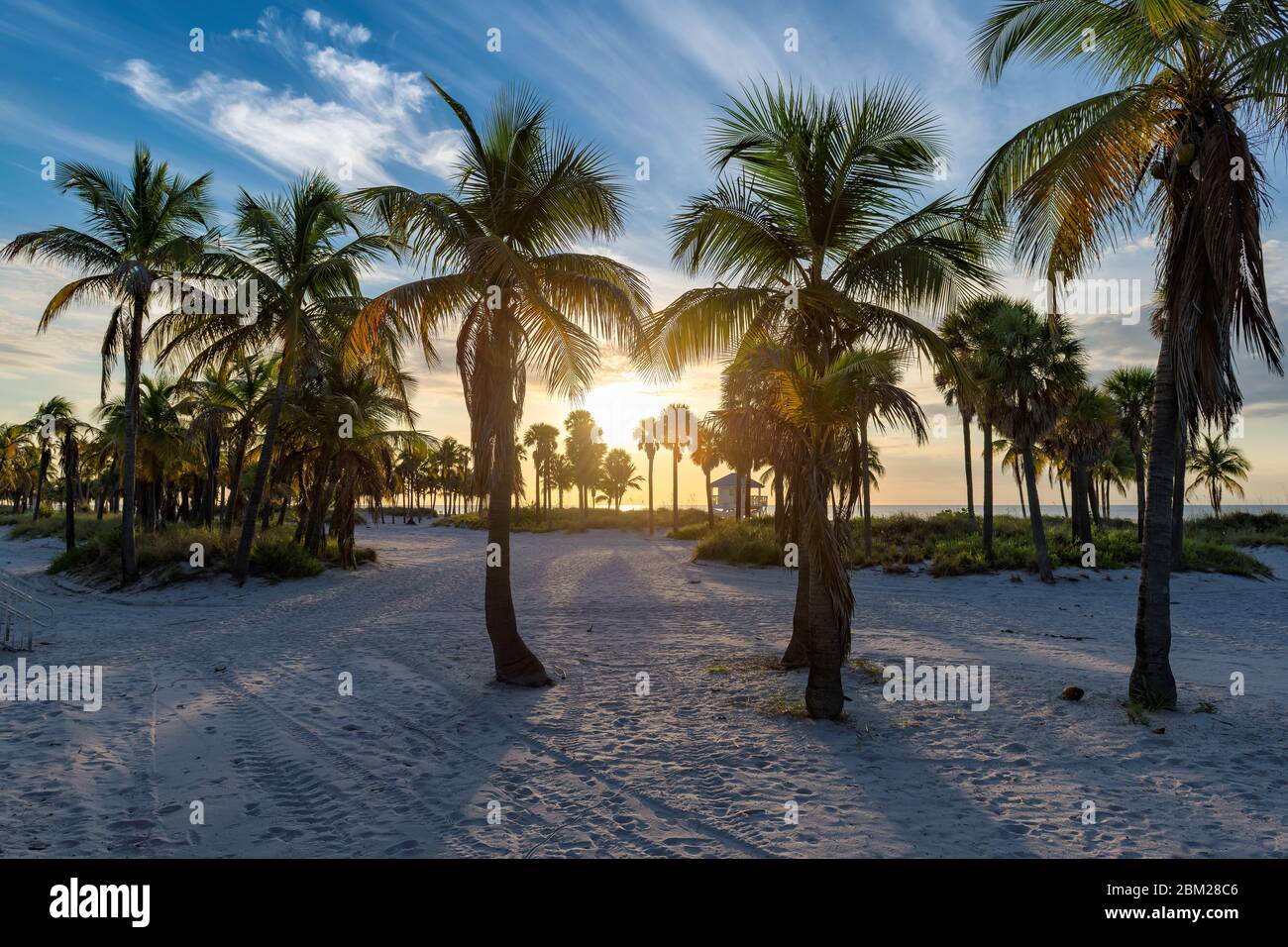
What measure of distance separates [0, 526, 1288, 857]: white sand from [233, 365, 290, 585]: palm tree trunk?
5.53 metres

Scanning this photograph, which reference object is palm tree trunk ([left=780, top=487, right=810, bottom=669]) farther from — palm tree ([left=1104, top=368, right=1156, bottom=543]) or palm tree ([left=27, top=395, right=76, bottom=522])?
palm tree ([left=27, top=395, right=76, bottom=522])

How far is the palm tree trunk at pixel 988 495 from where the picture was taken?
25.5 m

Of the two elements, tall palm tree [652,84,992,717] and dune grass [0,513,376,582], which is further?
dune grass [0,513,376,582]

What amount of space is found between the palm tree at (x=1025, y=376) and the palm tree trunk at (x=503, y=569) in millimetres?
19067

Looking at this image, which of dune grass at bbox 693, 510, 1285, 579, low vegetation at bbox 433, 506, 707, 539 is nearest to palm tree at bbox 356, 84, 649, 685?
dune grass at bbox 693, 510, 1285, 579

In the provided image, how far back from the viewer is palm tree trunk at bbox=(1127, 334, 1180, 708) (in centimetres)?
848

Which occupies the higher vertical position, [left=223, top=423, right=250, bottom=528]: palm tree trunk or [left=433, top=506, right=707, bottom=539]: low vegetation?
[left=223, top=423, right=250, bottom=528]: palm tree trunk

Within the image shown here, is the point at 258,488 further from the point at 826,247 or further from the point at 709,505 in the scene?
the point at 709,505

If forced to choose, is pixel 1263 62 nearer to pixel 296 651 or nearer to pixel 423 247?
pixel 423 247

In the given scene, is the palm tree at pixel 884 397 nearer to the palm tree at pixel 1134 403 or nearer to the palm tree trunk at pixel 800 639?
the palm tree trunk at pixel 800 639

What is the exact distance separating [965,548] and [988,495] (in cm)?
239

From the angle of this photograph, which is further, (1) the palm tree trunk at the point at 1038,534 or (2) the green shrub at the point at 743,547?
(2) the green shrub at the point at 743,547

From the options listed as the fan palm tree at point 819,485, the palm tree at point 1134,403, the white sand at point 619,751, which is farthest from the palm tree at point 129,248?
the palm tree at point 1134,403

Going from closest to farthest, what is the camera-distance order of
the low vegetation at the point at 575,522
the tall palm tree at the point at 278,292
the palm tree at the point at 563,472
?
the tall palm tree at the point at 278,292 < the low vegetation at the point at 575,522 < the palm tree at the point at 563,472
